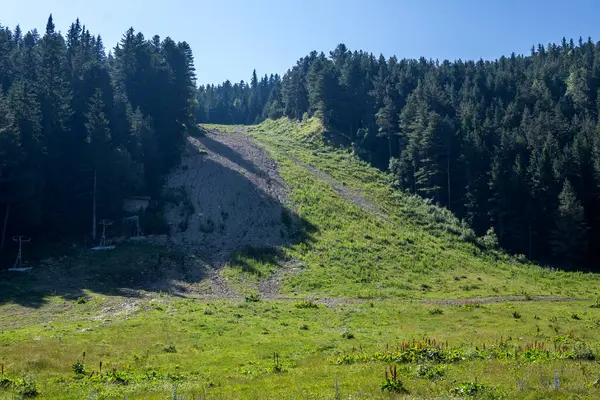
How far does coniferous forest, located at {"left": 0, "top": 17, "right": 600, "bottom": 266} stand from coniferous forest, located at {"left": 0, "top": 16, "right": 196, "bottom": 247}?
6.8 inches

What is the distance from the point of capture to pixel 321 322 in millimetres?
36906

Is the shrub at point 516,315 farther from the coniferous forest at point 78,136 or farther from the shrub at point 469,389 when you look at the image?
the coniferous forest at point 78,136

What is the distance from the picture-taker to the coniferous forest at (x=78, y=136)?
5406 cm

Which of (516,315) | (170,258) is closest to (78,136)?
(170,258)

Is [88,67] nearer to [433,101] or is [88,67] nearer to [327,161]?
[327,161]

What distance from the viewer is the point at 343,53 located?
6304 inches

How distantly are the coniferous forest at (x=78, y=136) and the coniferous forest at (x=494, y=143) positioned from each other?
144 ft

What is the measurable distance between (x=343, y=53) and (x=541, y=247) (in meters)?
106

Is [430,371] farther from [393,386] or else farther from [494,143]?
[494,143]

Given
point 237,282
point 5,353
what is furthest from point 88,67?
point 5,353

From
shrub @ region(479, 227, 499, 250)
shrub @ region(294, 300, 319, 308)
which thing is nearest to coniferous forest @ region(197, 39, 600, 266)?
shrub @ region(479, 227, 499, 250)

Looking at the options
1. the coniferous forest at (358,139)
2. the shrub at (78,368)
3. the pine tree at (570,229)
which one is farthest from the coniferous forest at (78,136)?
the pine tree at (570,229)

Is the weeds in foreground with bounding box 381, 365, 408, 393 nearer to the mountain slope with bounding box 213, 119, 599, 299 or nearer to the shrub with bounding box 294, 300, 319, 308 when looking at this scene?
the shrub with bounding box 294, 300, 319, 308

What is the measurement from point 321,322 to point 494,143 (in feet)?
212
